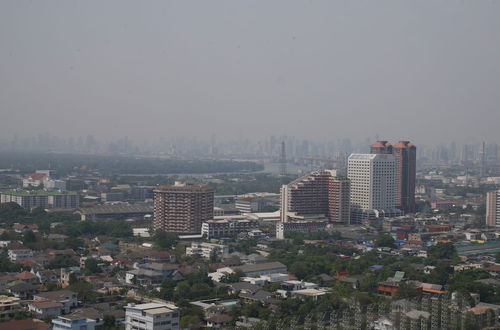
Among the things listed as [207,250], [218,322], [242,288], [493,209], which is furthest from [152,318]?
[493,209]

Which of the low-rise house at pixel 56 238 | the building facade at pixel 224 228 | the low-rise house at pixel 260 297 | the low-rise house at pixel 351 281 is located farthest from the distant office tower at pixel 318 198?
the low-rise house at pixel 260 297

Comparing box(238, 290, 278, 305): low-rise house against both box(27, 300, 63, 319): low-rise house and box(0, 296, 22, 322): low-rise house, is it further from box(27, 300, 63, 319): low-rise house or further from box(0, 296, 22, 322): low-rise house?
box(0, 296, 22, 322): low-rise house

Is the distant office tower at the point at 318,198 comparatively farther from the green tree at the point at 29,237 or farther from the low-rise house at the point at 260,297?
the low-rise house at the point at 260,297

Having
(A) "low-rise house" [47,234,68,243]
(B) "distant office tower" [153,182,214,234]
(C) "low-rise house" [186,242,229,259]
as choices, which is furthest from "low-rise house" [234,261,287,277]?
(B) "distant office tower" [153,182,214,234]

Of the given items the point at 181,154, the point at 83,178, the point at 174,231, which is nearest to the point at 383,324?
the point at 174,231

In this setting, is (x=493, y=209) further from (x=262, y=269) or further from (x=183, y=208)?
(x=262, y=269)
